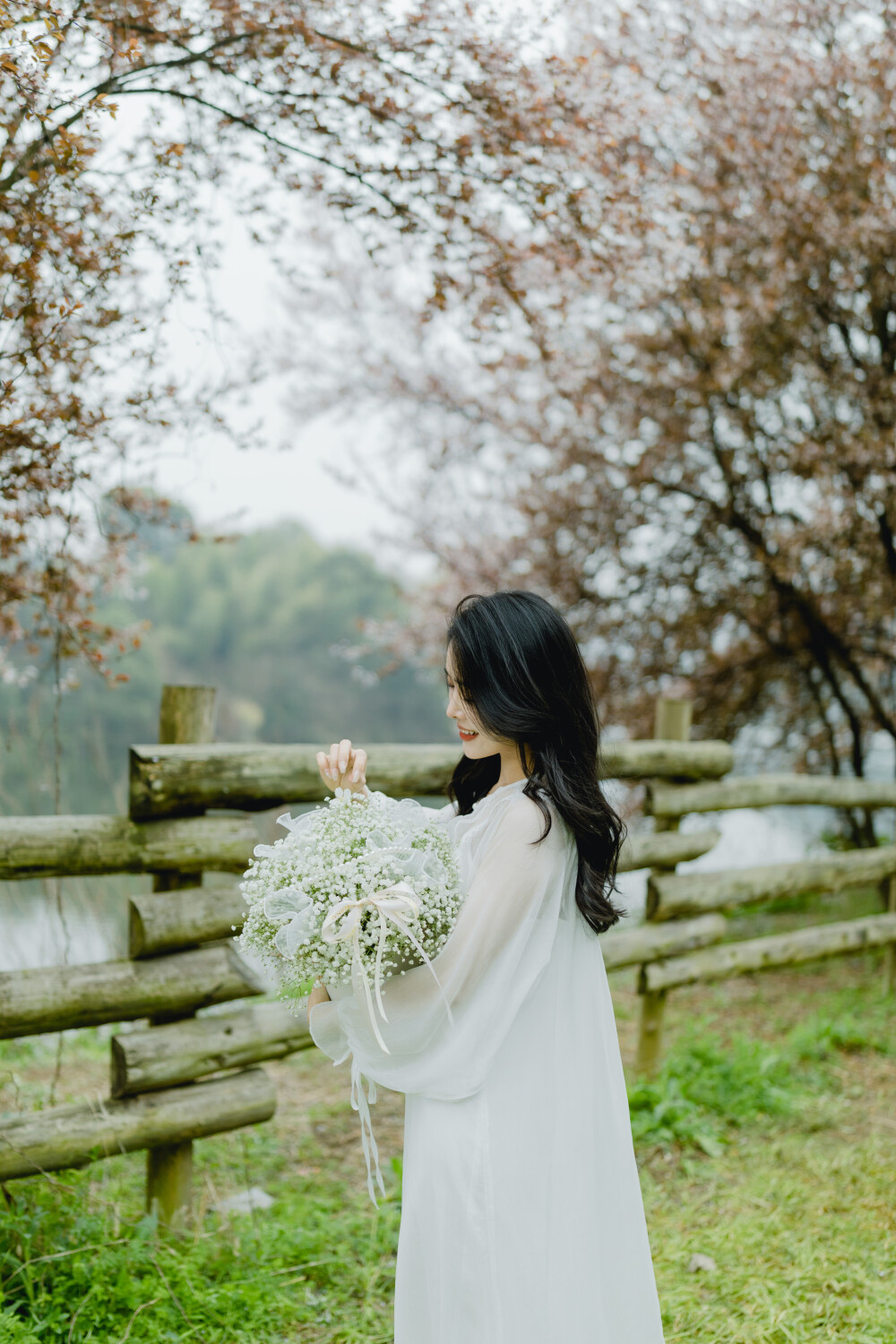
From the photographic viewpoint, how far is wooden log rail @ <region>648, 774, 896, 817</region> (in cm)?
536

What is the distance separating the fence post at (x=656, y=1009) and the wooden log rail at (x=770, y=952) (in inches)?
4.0

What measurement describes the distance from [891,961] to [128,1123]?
5394mm

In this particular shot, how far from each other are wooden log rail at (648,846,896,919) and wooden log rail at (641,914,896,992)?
25 centimetres

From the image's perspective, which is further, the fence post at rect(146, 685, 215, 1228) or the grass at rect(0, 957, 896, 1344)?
the fence post at rect(146, 685, 215, 1228)

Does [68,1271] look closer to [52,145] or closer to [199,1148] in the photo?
[199,1148]

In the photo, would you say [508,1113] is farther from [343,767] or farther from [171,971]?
[171,971]

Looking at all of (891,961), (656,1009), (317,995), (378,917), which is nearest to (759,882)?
(656,1009)

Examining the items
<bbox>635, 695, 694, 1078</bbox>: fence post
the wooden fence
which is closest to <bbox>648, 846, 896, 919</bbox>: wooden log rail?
<bbox>635, 695, 694, 1078</bbox>: fence post

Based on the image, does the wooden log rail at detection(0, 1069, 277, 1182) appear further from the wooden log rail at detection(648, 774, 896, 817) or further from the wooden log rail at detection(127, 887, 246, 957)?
the wooden log rail at detection(648, 774, 896, 817)

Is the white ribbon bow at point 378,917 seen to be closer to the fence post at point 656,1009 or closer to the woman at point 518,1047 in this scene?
the woman at point 518,1047

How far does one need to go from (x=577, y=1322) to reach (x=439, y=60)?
3.96m

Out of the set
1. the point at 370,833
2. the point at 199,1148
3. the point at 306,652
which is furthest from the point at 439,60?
the point at 306,652

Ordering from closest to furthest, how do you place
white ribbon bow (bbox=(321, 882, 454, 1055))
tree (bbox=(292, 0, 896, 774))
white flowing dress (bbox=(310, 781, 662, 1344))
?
1. white ribbon bow (bbox=(321, 882, 454, 1055))
2. white flowing dress (bbox=(310, 781, 662, 1344))
3. tree (bbox=(292, 0, 896, 774))

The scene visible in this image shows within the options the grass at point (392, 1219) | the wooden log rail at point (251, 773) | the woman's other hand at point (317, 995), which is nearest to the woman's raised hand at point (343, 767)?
the woman's other hand at point (317, 995)
